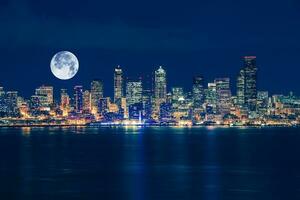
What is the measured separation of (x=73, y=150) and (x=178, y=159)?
2245cm

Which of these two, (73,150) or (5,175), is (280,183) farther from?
(73,150)

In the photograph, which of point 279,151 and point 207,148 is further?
point 207,148

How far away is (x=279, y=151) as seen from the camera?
9644 centimetres

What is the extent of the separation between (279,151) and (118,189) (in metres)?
48.5

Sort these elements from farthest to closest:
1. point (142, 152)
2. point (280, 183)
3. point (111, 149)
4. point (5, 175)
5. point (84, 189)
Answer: point (111, 149) → point (142, 152) → point (5, 175) → point (280, 183) → point (84, 189)

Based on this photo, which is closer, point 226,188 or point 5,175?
point 226,188

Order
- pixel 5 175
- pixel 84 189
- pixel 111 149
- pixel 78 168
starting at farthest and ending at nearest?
pixel 111 149
pixel 78 168
pixel 5 175
pixel 84 189

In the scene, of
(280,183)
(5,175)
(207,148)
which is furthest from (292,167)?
(207,148)

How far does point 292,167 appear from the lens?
2739 inches

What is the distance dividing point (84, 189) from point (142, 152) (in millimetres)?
43399

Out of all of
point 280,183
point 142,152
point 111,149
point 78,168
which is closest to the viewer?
point 280,183

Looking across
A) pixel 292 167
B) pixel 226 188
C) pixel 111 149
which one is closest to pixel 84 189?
pixel 226 188

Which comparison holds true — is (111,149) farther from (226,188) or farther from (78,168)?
(226,188)

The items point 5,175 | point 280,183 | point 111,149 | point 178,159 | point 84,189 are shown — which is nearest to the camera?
point 84,189
